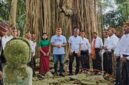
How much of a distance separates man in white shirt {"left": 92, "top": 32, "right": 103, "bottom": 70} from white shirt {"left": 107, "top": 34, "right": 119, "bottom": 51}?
796mm

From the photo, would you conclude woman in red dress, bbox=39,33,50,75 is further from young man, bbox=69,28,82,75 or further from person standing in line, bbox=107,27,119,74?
person standing in line, bbox=107,27,119,74

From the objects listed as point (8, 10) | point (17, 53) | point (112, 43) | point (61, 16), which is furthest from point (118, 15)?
point (17, 53)

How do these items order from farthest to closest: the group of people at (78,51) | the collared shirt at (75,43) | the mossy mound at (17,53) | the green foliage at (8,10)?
the green foliage at (8,10), the collared shirt at (75,43), the group of people at (78,51), the mossy mound at (17,53)

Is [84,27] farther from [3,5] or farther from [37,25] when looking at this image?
[3,5]

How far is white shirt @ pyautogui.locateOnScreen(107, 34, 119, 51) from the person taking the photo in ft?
40.0

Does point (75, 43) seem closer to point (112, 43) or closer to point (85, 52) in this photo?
point (85, 52)

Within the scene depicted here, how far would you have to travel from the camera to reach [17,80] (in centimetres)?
238

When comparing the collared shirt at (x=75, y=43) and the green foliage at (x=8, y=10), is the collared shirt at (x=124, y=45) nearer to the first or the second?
the collared shirt at (x=75, y=43)

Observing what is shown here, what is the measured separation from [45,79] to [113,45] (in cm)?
272

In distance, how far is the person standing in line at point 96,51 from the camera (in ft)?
43.9

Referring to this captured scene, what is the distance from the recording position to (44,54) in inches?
489

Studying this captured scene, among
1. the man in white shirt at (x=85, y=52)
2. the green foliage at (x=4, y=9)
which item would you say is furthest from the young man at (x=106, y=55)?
the green foliage at (x=4, y=9)

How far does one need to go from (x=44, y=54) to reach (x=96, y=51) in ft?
7.20

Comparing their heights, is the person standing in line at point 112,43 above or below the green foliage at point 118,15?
below
